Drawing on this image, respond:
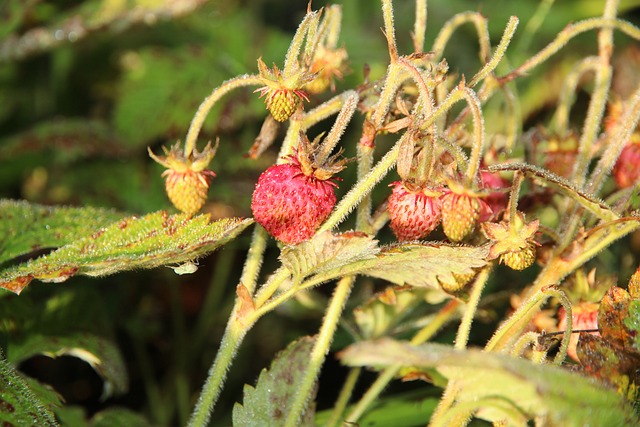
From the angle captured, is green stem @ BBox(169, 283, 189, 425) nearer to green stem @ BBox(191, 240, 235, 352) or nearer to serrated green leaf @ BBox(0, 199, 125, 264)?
green stem @ BBox(191, 240, 235, 352)

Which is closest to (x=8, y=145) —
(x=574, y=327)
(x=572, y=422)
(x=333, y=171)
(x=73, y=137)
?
(x=73, y=137)

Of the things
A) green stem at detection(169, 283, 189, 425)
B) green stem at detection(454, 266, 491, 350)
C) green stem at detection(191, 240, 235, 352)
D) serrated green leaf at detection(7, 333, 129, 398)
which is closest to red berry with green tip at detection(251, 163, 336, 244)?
green stem at detection(454, 266, 491, 350)

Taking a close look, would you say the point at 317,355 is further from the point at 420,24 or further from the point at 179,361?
the point at 179,361

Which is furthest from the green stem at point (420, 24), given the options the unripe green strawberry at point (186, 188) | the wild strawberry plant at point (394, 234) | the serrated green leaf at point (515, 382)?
the serrated green leaf at point (515, 382)

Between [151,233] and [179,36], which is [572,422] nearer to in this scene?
[151,233]

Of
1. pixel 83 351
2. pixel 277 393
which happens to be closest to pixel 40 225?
pixel 83 351
